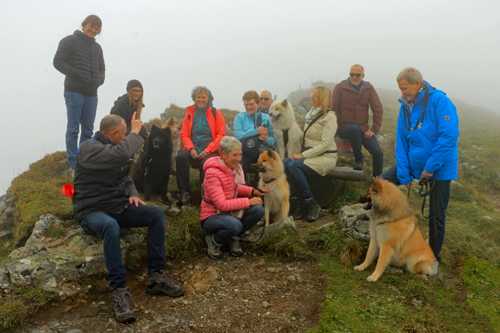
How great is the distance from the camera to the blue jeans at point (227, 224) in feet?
13.5

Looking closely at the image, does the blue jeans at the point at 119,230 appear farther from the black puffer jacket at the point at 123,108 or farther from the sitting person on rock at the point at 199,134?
the black puffer jacket at the point at 123,108

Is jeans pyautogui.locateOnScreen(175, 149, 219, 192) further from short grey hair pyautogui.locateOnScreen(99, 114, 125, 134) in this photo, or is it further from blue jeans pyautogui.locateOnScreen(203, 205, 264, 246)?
short grey hair pyautogui.locateOnScreen(99, 114, 125, 134)

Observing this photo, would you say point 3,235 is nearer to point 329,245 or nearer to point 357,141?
→ point 329,245

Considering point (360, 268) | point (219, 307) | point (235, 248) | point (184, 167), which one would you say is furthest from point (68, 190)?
point (360, 268)

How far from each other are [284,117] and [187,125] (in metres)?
2.03

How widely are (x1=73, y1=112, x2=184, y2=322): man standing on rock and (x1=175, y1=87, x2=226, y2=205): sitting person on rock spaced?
209 centimetres

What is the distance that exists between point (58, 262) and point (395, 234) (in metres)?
3.95

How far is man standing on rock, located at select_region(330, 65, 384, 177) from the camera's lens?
6.38 meters

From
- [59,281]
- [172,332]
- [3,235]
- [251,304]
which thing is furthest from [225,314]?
[3,235]

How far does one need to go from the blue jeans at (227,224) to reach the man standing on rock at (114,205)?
79 centimetres

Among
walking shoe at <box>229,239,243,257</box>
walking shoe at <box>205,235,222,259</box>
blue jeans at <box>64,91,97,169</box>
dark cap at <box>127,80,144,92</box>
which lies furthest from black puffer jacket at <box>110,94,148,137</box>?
walking shoe at <box>229,239,243,257</box>

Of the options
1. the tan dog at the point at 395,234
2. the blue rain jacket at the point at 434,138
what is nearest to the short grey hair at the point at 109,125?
the tan dog at the point at 395,234

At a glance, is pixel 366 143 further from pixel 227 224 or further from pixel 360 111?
pixel 227 224

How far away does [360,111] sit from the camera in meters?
6.45
